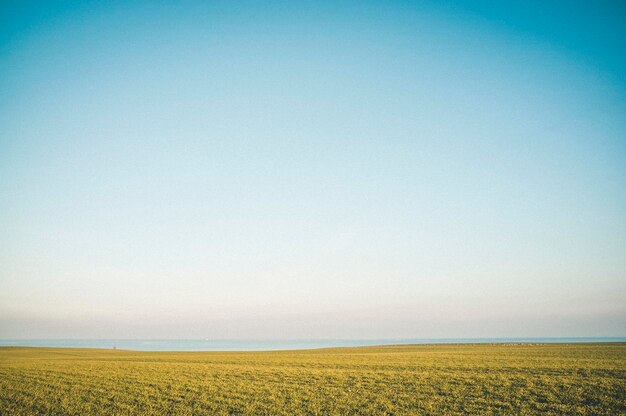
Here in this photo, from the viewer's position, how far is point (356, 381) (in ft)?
77.4

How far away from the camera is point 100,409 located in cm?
1658

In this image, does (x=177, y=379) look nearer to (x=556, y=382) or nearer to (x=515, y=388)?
(x=515, y=388)

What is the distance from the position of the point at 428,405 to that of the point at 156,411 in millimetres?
12106

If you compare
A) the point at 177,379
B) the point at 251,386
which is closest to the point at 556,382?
the point at 251,386

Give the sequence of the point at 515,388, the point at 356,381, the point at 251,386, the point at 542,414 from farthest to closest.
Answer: the point at 356,381 < the point at 251,386 < the point at 515,388 < the point at 542,414

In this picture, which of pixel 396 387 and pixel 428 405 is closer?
pixel 428 405

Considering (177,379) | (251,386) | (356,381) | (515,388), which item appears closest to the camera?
(515,388)

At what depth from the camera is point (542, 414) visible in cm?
1545

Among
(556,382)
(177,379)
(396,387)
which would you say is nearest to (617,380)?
(556,382)

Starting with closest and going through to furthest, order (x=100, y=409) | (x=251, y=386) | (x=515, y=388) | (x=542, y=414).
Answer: (x=542, y=414), (x=100, y=409), (x=515, y=388), (x=251, y=386)

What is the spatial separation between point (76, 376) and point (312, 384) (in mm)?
17526

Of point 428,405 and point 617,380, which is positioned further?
point 617,380

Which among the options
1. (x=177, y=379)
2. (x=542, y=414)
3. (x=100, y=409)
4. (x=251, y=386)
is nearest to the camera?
(x=542, y=414)

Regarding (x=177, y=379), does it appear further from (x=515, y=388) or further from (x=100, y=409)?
(x=515, y=388)
